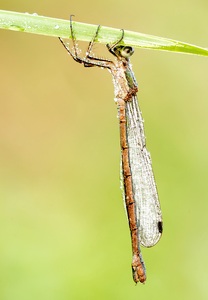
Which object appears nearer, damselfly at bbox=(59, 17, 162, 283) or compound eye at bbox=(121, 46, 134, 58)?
compound eye at bbox=(121, 46, 134, 58)

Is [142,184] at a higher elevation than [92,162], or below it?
below

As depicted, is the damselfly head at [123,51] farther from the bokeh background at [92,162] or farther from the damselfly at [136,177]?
the bokeh background at [92,162]

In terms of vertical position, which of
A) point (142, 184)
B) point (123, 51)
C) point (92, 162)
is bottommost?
point (142, 184)

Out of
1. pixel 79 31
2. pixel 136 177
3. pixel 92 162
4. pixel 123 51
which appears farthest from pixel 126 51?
pixel 92 162

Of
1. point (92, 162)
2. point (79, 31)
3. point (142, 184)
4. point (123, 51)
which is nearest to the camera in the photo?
point (79, 31)

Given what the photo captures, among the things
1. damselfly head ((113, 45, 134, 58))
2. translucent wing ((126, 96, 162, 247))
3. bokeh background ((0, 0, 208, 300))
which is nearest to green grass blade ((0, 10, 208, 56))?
damselfly head ((113, 45, 134, 58))

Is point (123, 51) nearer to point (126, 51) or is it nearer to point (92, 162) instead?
point (126, 51)

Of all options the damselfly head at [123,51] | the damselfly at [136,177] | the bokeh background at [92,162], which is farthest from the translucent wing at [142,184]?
the bokeh background at [92,162]

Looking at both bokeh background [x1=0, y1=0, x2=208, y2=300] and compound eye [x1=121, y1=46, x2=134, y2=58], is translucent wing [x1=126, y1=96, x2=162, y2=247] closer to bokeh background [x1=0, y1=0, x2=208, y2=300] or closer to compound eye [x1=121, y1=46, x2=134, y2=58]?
compound eye [x1=121, y1=46, x2=134, y2=58]
